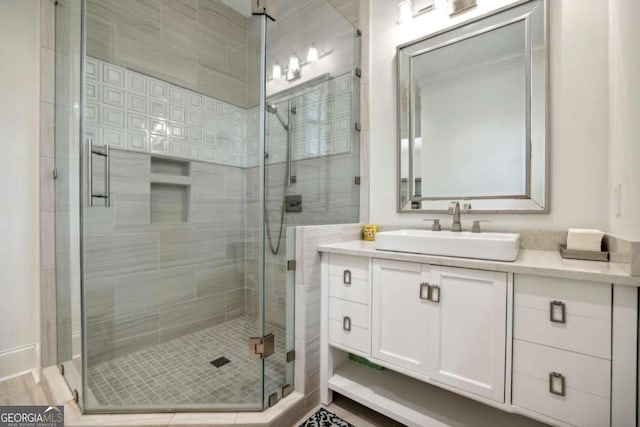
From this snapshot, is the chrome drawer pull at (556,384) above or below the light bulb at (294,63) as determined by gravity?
below

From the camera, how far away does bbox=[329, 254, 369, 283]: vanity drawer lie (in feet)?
4.56

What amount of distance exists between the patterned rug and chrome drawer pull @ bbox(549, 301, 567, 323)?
1028 millimetres

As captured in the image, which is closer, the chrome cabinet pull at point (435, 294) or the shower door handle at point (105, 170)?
the chrome cabinet pull at point (435, 294)

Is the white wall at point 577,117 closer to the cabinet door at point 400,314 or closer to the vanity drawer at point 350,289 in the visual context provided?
the cabinet door at point 400,314

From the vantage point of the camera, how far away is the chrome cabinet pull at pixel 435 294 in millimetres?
1163

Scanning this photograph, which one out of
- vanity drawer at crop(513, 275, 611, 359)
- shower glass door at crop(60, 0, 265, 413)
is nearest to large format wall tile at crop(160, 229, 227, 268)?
shower glass door at crop(60, 0, 265, 413)

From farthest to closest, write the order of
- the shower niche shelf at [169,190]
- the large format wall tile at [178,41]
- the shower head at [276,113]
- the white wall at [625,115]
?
1. the shower niche shelf at [169,190]
2. the large format wall tile at [178,41]
3. the shower head at [276,113]
4. the white wall at [625,115]

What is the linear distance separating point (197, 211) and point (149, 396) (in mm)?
1304

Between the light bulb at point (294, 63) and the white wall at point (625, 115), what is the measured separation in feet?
5.08

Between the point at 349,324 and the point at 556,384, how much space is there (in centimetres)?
81

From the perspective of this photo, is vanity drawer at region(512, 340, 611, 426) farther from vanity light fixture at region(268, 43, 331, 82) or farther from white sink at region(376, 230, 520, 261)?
vanity light fixture at region(268, 43, 331, 82)

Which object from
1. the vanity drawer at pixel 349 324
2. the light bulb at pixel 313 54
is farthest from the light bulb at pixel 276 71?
the vanity drawer at pixel 349 324

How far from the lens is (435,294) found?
1.17 m

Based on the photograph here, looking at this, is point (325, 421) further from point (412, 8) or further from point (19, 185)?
point (412, 8)
